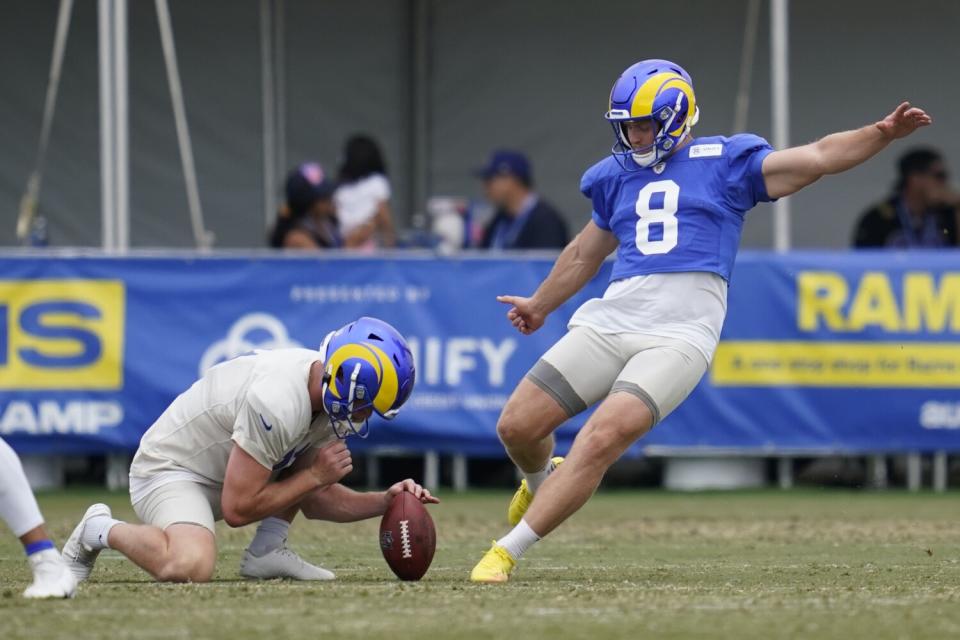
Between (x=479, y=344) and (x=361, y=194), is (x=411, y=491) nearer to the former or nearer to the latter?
(x=479, y=344)

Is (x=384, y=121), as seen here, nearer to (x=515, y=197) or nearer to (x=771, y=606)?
(x=515, y=197)

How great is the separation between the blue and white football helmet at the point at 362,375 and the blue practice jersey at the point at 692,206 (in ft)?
4.40

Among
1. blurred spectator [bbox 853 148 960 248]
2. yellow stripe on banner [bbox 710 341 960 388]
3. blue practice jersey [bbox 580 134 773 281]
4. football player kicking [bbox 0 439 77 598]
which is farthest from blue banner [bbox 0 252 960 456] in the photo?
football player kicking [bbox 0 439 77 598]

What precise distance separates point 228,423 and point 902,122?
3.27 metres

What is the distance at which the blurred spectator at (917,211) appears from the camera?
49.9ft

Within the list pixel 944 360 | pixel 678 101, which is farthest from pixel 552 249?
pixel 678 101

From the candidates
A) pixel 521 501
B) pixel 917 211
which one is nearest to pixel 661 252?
pixel 521 501

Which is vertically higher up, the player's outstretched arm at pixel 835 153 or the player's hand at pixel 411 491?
the player's outstretched arm at pixel 835 153

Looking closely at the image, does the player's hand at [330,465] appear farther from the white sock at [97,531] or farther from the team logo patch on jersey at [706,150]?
the team logo patch on jersey at [706,150]

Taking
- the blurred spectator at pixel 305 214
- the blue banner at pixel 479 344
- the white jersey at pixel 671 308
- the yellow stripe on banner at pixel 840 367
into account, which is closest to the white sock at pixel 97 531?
the white jersey at pixel 671 308

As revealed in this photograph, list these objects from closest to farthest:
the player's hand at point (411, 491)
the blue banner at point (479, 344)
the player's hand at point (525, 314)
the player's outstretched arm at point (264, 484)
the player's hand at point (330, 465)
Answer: the player's outstretched arm at point (264, 484) < the player's hand at point (330, 465) < the player's hand at point (411, 491) < the player's hand at point (525, 314) < the blue banner at point (479, 344)

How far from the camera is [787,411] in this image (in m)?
13.5

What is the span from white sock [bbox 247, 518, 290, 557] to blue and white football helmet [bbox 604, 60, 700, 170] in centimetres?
237

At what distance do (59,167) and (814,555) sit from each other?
10.3 meters
